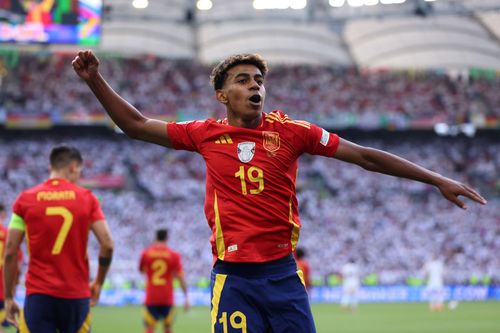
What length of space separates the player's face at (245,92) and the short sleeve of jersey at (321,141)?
1.08 feet

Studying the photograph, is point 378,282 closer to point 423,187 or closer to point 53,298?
point 423,187

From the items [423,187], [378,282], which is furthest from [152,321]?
[423,187]

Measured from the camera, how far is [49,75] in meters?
44.7

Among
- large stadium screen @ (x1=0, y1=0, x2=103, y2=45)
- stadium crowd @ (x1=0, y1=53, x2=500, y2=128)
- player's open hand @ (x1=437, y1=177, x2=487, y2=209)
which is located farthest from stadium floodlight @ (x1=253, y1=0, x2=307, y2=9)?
player's open hand @ (x1=437, y1=177, x2=487, y2=209)

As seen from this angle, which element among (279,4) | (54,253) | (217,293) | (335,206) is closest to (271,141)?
(217,293)

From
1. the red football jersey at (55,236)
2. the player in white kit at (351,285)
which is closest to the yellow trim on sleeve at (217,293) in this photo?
the red football jersey at (55,236)

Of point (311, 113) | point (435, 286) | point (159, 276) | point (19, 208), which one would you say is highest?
point (311, 113)

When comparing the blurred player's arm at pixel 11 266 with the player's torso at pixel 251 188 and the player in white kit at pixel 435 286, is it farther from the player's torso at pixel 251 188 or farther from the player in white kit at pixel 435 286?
the player in white kit at pixel 435 286

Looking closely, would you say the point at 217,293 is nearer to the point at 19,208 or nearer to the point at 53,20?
the point at 19,208

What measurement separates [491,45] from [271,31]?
13.7 metres

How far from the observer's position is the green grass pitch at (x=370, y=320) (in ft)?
62.6

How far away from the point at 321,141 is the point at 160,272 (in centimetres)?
938

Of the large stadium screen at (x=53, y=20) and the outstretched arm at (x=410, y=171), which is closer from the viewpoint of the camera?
the outstretched arm at (x=410, y=171)

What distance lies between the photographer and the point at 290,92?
47281mm
